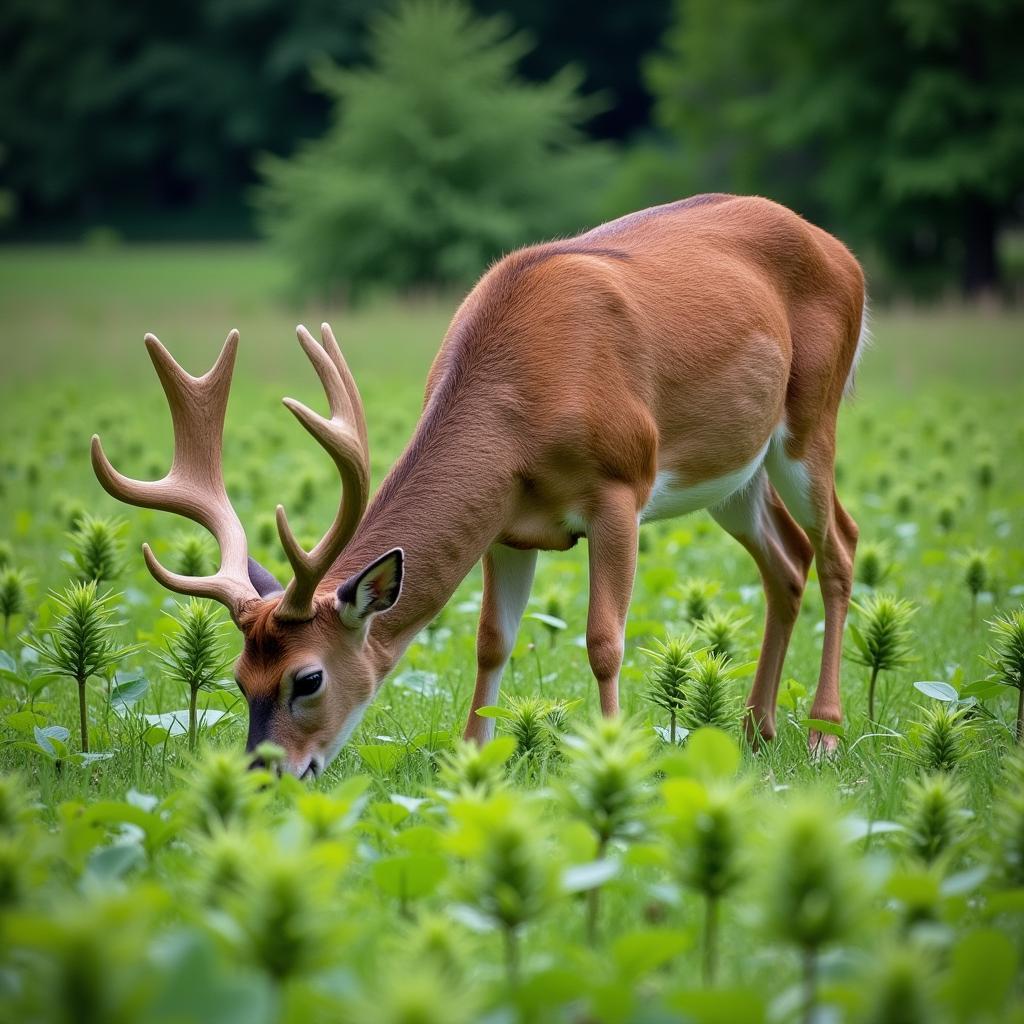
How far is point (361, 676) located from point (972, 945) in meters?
2.26

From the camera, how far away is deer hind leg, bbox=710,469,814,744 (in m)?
4.94

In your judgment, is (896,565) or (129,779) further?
(896,565)

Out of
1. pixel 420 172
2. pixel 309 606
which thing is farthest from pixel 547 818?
pixel 420 172

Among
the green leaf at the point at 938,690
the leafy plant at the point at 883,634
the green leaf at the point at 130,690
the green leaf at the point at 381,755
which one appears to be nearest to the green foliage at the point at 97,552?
the green leaf at the point at 130,690

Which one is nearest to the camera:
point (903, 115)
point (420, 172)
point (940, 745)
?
point (940, 745)

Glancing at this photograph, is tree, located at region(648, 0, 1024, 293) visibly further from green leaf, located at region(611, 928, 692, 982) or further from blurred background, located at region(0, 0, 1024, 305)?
green leaf, located at region(611, 928, 692, 982)

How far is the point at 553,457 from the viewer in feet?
13.8

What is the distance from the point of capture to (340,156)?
95.7 feet

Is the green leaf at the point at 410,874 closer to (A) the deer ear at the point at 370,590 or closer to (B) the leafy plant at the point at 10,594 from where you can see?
(A) the deer ear at the point at 370,590

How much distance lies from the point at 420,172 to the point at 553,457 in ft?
83.6

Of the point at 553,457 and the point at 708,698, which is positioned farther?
the point at 553,457

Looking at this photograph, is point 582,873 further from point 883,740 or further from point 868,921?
point 883,740

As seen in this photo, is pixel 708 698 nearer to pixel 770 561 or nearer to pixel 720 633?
pixel 720 633

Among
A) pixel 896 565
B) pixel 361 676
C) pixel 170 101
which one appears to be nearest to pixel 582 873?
pixel 361 676
